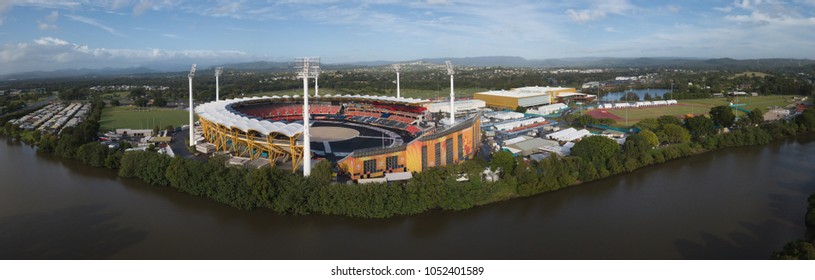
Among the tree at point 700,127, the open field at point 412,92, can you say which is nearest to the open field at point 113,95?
the open field at point 412,92

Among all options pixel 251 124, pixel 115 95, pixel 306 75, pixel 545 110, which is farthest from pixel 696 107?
pixel 115 95

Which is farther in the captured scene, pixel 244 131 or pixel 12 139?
pixel 12 139

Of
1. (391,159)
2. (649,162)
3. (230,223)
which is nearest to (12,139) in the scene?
(230,223)

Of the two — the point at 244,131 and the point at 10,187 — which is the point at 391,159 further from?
the point at 10,187

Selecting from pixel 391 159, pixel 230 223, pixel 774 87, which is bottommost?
pixel 230 223

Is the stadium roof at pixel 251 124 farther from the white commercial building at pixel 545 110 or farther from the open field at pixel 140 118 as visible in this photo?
the white commercial building at pixel 545 110

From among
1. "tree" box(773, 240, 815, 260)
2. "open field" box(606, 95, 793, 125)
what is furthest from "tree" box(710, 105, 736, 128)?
"tree" box(773, 240, 815, 260)

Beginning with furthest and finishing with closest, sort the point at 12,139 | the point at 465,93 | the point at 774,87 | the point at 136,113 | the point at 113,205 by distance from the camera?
the point at 465,93
the point at 774,87
the point at 136,113
the point at 12,139
the point at 113,205

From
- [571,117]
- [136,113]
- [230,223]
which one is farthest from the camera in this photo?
[136,113]
